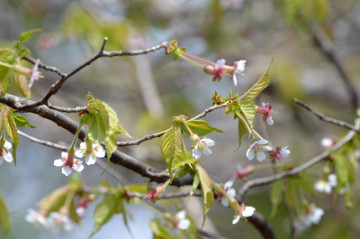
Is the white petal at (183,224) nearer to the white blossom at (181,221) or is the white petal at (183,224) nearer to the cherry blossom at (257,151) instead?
the white blossom at (181,221)

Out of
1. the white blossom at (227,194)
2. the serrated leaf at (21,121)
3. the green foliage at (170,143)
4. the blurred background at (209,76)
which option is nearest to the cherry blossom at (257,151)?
the green foliage at (170,143)

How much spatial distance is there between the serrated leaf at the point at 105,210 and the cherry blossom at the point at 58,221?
0.33m

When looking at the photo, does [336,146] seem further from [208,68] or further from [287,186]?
[208,68]

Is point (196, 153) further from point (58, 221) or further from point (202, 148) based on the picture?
point (58, 221)

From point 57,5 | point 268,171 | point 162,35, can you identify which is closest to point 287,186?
point 268,171

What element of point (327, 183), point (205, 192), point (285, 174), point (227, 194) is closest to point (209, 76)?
point (327, 183)

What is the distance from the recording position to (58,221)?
170 cm

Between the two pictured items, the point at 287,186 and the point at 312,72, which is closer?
the point at 287,186

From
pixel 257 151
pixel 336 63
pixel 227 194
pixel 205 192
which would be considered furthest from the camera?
pixel 336 63

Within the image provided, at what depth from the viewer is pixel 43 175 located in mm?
6031

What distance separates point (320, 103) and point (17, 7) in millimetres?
2905

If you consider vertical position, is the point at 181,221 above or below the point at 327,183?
below

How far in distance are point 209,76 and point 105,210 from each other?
2.97 metres

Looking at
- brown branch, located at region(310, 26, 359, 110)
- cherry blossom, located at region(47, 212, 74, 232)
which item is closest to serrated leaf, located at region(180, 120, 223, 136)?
cherry blossom, located at region(47, 212, 74, 232)
